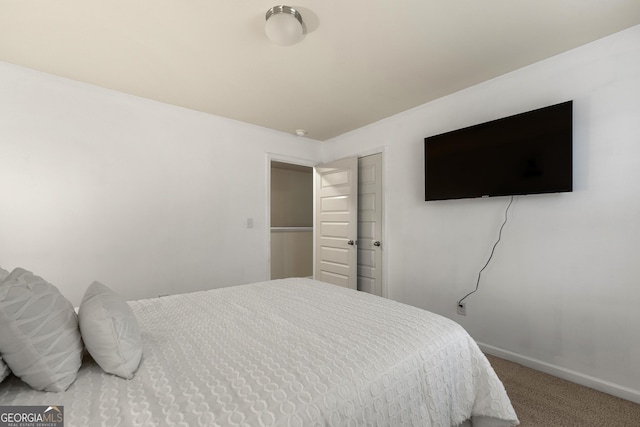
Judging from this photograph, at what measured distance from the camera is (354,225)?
3.62 meters

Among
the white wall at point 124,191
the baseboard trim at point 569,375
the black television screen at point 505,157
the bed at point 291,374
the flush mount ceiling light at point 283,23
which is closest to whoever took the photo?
the bed at point 291,374

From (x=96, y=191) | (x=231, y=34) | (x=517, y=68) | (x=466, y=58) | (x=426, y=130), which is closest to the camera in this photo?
(x=231, y=34)

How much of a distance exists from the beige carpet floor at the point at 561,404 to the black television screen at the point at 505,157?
1.40 m

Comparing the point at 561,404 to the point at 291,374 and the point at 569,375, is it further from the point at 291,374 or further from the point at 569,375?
the point at 291,374

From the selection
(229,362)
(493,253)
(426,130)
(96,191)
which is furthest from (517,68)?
(96,191)

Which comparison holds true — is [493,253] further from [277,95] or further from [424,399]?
[277,95]

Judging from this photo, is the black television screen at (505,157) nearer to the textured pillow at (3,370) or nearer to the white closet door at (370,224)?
the white closet door at (370,224)

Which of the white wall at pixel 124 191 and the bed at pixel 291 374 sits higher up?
the white wall at pixel 124 191

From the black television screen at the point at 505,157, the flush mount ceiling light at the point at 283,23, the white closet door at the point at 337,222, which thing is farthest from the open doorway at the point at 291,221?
the flush mount ceiling light at the point at 283,23

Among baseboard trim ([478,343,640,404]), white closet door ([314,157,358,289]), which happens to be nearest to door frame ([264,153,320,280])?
white closet door ([314,157,358,289])

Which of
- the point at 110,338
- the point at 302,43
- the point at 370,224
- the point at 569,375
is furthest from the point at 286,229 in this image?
the point at 110,338

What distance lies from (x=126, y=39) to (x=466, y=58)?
2.45 metres

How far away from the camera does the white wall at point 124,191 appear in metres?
2.27

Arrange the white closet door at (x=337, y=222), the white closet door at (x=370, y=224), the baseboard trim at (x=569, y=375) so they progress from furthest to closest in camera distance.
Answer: the white closet door at (x=337, y=222) → the white closet door at (x=370, y=224) → the baseboard trim at (x=569, y=375)
